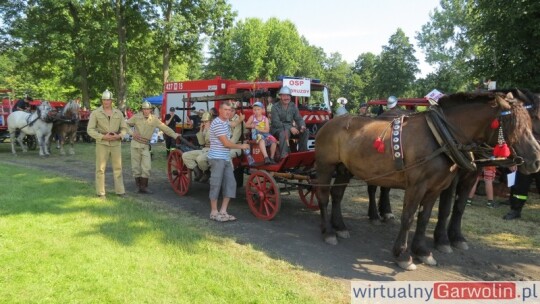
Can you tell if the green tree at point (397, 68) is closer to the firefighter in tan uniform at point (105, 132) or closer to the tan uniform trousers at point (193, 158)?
the tan uniform trousers at point (193, 158)

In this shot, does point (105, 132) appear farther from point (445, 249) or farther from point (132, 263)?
point (445, 249)

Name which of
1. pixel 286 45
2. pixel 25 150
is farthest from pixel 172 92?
pixel 286 45

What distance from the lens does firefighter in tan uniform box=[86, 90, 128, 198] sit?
7816 millimetres

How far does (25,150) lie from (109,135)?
10360mm

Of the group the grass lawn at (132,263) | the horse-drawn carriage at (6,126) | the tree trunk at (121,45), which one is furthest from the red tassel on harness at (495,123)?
the tree trunk at (121,45)

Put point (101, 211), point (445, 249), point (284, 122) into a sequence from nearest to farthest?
point (445, 249) → point (101, 211) → point (284, 122)

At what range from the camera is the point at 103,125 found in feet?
25.8

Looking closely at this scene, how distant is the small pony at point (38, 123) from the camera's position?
1460 cm

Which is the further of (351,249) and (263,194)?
(263,194)

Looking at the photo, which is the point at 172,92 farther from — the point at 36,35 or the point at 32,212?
the point at 36,35

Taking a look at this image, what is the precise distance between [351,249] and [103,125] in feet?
16.5

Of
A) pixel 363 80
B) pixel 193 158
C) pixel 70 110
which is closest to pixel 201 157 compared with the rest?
pixel 193 158

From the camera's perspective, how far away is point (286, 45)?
46188 millimetres

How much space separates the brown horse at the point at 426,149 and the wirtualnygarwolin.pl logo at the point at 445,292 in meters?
0.52
